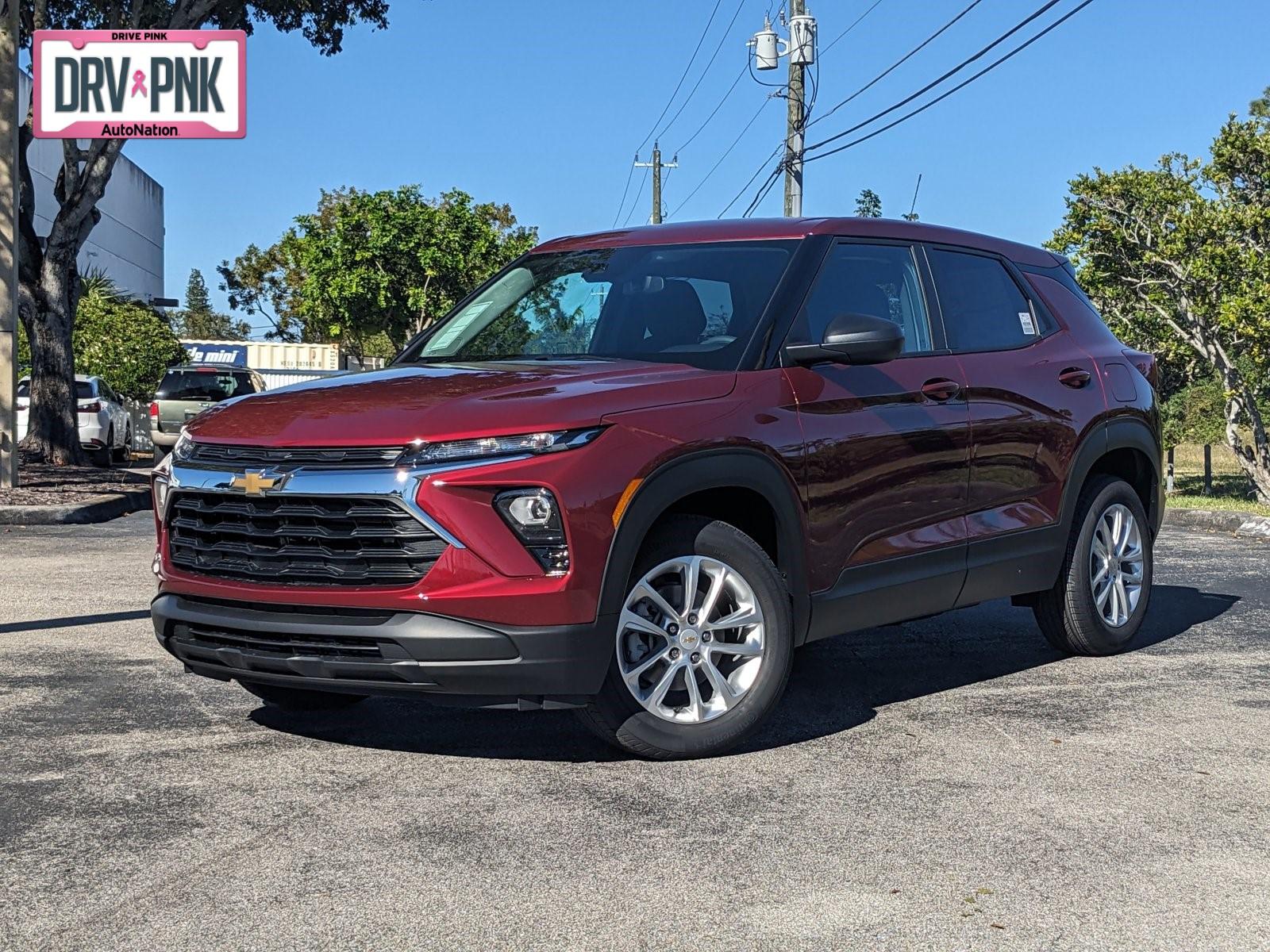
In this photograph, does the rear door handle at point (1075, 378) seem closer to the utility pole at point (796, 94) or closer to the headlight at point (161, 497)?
the headlight at point (161, 497)

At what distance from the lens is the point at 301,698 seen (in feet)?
20.0

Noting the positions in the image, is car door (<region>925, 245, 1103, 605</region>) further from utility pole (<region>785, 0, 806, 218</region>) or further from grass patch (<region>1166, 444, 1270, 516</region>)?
utility pole (<region>785, 0, 806, 218</region>)

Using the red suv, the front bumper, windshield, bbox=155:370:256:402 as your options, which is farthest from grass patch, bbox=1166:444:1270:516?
windshield, bbox=155:370:256:402

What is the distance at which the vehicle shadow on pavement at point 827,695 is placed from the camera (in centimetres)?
563

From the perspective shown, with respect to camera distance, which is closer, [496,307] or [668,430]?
[668,430]

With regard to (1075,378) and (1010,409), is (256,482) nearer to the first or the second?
(1010,409)

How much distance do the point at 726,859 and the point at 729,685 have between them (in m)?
1.21

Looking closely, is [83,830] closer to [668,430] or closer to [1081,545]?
[668,430]

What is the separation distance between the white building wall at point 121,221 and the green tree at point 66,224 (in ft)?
123

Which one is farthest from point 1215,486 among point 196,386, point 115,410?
point 115,410

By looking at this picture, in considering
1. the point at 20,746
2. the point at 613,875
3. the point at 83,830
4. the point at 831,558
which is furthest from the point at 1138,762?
the point at 20,746

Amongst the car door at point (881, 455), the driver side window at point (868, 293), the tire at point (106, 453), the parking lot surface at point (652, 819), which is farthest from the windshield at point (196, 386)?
the car door at point (881, 455)

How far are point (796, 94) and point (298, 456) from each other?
2476 cm

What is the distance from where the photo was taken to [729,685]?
5.42m
